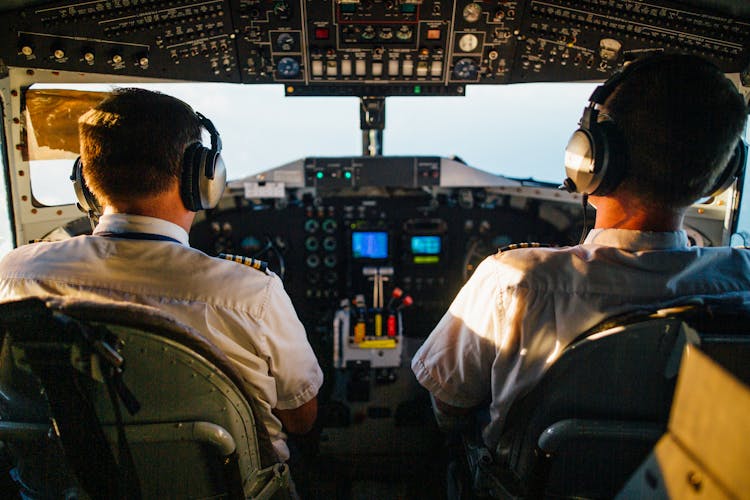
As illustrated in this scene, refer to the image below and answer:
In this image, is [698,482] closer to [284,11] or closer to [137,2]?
[284,11]

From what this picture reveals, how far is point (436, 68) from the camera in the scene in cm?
245

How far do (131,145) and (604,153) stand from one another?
102 cm

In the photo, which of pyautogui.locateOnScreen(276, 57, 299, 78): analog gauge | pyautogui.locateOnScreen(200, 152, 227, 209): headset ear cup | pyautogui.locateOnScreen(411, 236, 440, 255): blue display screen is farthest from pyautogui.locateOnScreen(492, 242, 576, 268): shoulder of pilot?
pyautogui.locateOnScreen(276, 57, 299, 78): analog gauge

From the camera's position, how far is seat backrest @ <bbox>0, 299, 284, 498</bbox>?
0.78 m

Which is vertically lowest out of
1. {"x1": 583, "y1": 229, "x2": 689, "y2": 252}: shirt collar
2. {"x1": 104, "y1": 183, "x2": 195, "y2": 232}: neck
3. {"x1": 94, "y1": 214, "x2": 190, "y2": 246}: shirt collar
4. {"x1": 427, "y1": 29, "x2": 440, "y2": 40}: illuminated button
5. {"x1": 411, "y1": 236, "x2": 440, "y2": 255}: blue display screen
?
{"x1": 411, "y1": 236, "x2": 440, "y2": 255}: blue display screen

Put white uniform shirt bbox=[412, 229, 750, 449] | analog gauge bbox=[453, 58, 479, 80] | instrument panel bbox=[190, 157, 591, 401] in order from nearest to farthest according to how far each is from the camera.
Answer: white uniform shirt bbox=[412, 229, 750, 449]
analog gauge bbox=[453, 58, 479, 80]
instrument panel bbox=[190, 157, 591, 401]

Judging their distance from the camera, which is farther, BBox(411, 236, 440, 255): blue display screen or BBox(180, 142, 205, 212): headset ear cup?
BBox(411, 236, 440, 255): blue display screen

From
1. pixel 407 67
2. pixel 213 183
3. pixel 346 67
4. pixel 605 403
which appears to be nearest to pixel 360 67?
→ pixel 346 67

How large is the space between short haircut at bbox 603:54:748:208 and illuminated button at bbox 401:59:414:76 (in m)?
1.48

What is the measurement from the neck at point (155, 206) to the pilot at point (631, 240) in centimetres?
73

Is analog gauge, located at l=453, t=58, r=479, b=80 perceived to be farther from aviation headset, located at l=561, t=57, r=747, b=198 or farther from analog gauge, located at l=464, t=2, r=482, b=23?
aviation headset, located at l=561, t=57, r=747, b=198

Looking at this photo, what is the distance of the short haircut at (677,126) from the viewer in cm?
102

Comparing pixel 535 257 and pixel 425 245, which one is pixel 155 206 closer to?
pixel 535 257

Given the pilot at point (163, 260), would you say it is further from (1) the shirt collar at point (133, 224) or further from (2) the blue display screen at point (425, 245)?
(2) the blue display screen at point (425, 245)
